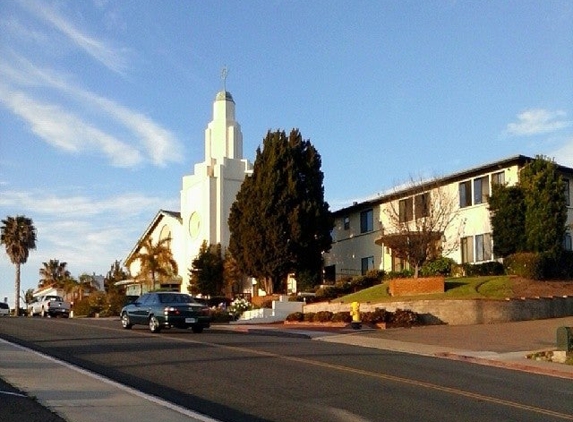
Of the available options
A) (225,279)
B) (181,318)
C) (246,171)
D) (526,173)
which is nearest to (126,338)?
(181,318)

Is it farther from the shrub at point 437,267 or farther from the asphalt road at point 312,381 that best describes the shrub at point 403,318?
the asphalt road at point 312,381

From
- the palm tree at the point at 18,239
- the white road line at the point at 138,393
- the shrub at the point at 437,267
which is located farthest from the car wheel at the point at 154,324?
the palm tree at the point at 18,239

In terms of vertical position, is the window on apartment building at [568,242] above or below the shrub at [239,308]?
above

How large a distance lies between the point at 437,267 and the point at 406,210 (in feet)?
16.9

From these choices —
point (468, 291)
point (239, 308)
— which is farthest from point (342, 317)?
point (239, 308)

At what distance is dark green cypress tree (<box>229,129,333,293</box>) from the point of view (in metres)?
49.7

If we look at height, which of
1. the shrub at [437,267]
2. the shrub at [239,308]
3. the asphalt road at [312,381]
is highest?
the shrub at [437,267]

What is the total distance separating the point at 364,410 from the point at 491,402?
98.6 inches

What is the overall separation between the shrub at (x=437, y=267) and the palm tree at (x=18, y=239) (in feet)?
154

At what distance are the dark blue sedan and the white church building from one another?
29568 millimetres

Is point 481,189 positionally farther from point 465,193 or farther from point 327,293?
point 327,293

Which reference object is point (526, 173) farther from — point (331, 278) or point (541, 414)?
point (541, 414)

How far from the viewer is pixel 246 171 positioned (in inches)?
2426

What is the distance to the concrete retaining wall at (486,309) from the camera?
111 feet
